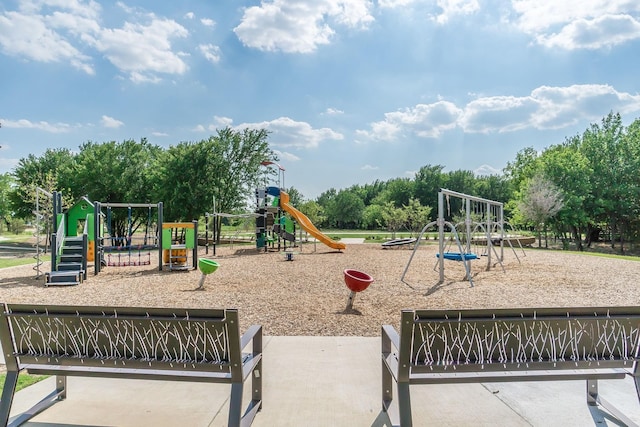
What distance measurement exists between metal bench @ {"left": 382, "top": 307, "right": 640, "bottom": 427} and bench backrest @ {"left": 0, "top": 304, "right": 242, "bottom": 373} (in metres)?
1.31

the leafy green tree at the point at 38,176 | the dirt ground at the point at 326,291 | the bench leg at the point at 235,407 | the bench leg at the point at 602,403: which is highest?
the leafy green tree at the point at 38,176

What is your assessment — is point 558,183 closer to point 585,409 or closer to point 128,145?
point 585,409

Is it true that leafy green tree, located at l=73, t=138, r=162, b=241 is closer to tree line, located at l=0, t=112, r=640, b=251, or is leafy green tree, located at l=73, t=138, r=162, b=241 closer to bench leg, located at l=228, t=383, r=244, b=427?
tree line, located at l=0, t=112, r=640, b=251

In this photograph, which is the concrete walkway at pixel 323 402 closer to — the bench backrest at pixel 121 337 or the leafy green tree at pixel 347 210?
the bench backrest at pixel 121 337

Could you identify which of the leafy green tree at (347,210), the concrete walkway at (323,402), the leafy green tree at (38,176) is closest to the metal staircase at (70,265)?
the concrete walkway at (323,402)

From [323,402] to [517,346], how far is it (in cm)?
167

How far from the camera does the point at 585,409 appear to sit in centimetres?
327

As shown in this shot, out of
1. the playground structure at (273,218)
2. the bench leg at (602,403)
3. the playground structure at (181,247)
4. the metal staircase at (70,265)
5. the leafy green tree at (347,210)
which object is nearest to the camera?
the bench leg at (602,403)

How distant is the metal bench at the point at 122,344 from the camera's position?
8.93ft

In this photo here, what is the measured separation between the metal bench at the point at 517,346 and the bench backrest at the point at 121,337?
1.31 metres

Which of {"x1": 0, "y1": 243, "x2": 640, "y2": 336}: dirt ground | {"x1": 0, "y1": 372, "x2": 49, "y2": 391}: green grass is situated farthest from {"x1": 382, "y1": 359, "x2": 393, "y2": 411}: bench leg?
{"x1": 0, "y1": 372, "x2": 49, "y2": 391}: green grass

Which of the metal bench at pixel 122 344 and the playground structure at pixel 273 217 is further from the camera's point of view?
the playground structure at pixel 273 217

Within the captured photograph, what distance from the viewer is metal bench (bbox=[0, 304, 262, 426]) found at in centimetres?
272

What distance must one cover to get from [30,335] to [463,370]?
10.8ft
